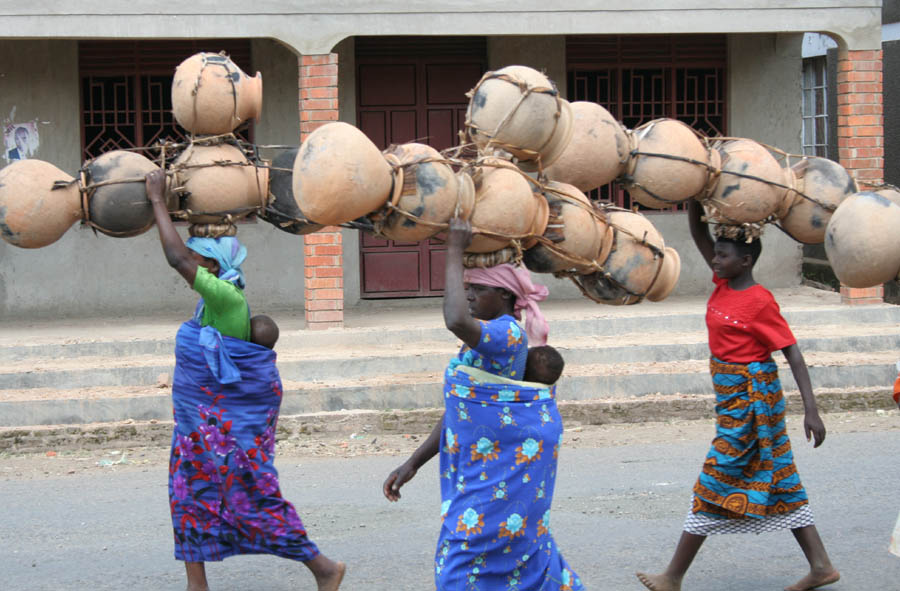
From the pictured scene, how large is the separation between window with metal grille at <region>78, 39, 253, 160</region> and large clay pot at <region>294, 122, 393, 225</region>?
7.95 meters

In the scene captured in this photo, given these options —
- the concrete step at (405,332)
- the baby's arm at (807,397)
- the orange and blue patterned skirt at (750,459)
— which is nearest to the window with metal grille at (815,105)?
the concrete step at (405,332)

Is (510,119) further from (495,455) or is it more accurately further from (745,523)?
(745,523)

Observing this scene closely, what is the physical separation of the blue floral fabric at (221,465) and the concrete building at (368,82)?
5.11 metres

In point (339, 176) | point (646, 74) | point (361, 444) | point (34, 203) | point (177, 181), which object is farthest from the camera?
point (646, 74)

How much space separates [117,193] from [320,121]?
5.95m

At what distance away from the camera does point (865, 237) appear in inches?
158

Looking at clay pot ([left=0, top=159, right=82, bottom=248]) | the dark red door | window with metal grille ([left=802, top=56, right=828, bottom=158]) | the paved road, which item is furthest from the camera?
window with metal grille ([left=802, top=56, right=828, bottom=158])

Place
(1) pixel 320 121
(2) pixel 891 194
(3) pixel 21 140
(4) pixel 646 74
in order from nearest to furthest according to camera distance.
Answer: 1. (2) pixel 891 194
2. (1) pixel 320 121
3. (3) pixel 21 140
4. (4) pixel 646 74

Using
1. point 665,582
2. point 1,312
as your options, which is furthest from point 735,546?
point 1,312

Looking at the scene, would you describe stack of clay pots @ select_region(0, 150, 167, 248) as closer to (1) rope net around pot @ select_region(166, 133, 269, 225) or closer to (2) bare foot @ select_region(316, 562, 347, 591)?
(1) rope net around pot @ select_region(166, 133, 269, 225)

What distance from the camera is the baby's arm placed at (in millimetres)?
4824

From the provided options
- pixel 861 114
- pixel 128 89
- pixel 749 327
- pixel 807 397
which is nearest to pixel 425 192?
pixel 749 327

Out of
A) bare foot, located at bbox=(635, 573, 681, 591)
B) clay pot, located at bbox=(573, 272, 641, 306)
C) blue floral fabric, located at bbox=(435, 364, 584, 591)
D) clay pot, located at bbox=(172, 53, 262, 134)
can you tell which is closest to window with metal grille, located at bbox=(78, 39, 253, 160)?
clay pot, located at bbox=(172, 53, 262, 134)

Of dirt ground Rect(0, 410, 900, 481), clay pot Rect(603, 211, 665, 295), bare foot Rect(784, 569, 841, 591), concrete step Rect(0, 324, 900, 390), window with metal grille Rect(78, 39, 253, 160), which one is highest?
window with metal grille Rect(78, 39, 253, 160)
